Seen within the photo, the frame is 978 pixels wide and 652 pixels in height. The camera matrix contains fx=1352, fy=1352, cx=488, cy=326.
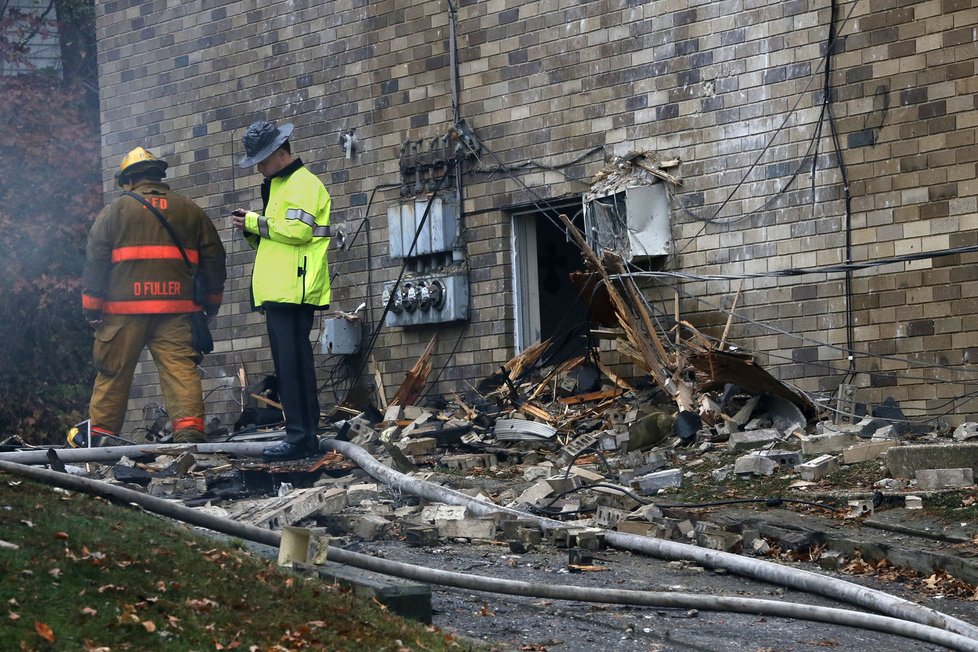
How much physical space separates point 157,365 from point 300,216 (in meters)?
2.27

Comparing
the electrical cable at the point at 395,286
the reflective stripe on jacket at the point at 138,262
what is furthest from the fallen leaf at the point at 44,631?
the electrical cable at the point at 395,286

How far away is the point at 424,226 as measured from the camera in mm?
13109

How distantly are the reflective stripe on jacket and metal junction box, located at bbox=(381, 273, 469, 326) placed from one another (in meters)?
2.33

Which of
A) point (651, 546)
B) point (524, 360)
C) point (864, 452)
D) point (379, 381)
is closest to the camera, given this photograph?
point (651, 546)

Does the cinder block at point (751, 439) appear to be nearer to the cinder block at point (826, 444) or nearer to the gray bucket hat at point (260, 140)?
the cinder block at point (826, 444)

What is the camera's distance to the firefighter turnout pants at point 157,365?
11.2 metres

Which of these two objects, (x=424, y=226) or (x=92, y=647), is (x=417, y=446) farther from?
(x=92, y=647)

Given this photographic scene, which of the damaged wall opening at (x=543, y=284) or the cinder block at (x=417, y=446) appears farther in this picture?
the damaged wall opening at (x=543, y=284)

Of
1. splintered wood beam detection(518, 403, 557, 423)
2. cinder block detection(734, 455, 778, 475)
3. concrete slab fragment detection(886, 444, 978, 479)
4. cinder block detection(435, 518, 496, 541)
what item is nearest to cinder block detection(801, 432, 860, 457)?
cinder block detection(734, 455, 778, 475)

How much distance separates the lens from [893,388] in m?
10.3

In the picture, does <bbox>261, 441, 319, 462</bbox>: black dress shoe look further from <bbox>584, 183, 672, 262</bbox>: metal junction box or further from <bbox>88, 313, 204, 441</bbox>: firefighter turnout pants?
<bbox>584, 183, 672, 262</bbox>: metal junction box

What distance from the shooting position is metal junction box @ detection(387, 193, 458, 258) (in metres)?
13.0

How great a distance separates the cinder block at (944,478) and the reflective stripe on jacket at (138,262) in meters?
6.16

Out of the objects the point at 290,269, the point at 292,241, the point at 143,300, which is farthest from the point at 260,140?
the point at 143,300
